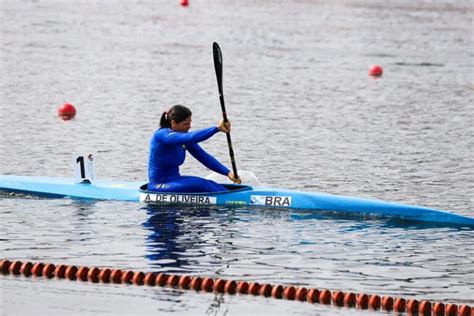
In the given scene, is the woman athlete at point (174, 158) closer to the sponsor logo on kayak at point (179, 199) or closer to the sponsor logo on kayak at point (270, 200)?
the sponsor logo on kayak at point (179, 199)

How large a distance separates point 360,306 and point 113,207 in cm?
573

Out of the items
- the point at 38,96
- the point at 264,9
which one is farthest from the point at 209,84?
the point at 264,9

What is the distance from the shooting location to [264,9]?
57219mm

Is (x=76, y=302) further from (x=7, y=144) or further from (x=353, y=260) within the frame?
(x=7, y=144)

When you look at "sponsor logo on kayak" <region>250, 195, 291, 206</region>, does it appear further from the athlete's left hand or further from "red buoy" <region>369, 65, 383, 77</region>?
"red buoy" <region>369, 65, 383, 77</region>

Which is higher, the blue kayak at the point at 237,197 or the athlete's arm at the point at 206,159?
the athlete's arm at the point at 206,159

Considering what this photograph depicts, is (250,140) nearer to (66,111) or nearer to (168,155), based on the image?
(66,111)

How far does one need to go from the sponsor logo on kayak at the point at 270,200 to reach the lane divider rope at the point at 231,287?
4.06 metres

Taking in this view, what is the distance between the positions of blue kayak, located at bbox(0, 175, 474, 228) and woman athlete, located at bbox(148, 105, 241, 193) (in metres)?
0.13

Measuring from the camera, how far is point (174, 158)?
17.4 m

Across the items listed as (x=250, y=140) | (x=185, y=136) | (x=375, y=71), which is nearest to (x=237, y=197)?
(x=185, y=136)

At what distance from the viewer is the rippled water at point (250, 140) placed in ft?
45.3

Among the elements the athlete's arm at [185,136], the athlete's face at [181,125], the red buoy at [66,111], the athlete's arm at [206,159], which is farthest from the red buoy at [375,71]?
the athlete's arm at [185,136]

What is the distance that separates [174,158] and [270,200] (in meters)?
1.43
